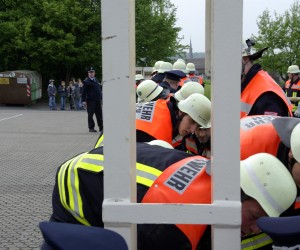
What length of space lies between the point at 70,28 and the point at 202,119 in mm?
27401

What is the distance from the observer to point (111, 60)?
132 centimetres

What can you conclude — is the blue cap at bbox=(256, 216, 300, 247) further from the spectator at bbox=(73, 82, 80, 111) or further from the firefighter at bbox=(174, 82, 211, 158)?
the spectator at bbox=(73, 82, 80, 111)

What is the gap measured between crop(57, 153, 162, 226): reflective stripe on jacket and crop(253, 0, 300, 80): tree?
108 feet

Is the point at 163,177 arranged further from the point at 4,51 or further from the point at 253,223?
the point at 4,51

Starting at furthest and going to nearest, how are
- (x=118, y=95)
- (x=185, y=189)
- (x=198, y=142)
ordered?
1. (x=198, y=142)
2. (x=185, y=189)
3. (x=118, y=95)

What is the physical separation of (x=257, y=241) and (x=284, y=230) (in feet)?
2.47

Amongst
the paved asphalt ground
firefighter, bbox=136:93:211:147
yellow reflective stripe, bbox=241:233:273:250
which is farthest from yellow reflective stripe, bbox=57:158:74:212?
the paved asphalt ground

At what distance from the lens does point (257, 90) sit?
3889 millimetres

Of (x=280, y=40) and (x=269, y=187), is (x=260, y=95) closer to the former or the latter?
(x=269, y=187)

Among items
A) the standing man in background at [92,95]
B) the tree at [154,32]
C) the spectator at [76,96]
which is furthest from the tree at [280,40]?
the standing man in background at [92,95]

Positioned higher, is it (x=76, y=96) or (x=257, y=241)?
(x=257, y=241)

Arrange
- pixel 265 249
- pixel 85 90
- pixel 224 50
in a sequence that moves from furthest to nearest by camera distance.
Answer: pixel 85 90 → pixel 265 249 → pixel 224 50

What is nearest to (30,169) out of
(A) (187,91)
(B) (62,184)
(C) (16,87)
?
(A) (187,91)

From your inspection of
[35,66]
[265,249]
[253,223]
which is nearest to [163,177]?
[253,223]
